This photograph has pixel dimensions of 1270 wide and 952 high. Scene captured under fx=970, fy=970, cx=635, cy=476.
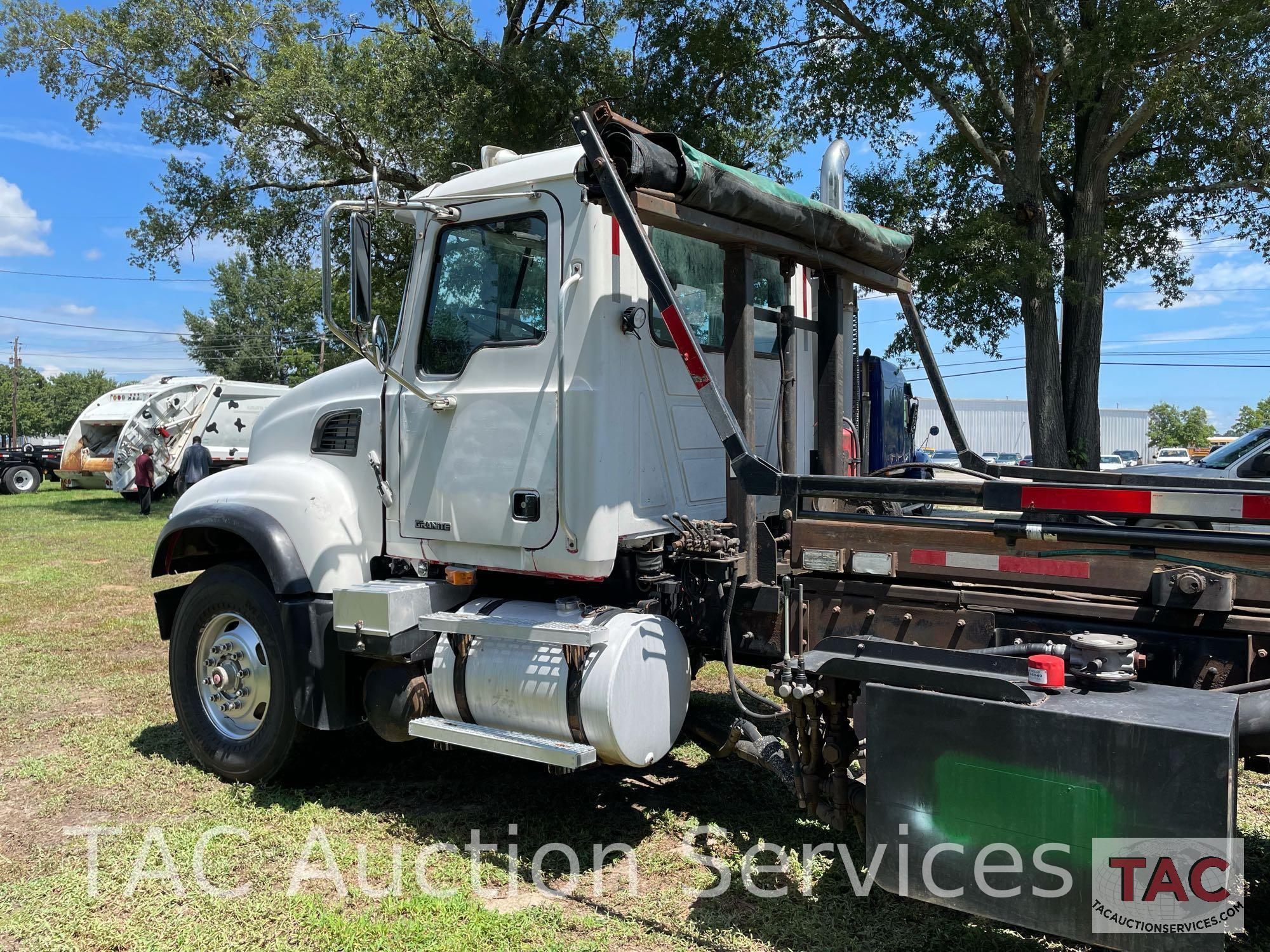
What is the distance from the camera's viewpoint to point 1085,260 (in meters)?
14.5

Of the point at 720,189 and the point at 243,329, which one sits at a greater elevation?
the point at 243,329

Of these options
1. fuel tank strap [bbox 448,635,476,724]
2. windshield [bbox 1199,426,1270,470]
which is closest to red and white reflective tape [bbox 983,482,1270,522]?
fuel tank strap [bbox 448,635,476,724]

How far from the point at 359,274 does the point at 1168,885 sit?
3.56 metres

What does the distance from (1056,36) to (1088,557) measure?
12.0m

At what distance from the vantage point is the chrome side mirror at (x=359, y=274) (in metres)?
4.05

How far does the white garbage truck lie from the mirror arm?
64.1 feet

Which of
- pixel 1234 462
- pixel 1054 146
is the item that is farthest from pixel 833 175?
pixel 1054 146

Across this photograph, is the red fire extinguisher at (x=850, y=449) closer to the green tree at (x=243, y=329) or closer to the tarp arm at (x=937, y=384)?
the tarp arm at (x=937, y=384)

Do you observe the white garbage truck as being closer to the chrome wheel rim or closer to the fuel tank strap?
the chrome wheel rim

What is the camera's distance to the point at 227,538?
17.3 ft

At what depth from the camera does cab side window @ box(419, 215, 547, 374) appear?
14.3 feet

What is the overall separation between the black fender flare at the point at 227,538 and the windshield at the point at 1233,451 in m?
11.7

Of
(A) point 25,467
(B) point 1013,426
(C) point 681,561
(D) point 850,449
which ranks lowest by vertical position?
(C) point 681,561

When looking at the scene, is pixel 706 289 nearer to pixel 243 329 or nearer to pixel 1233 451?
pixel 1233 451
